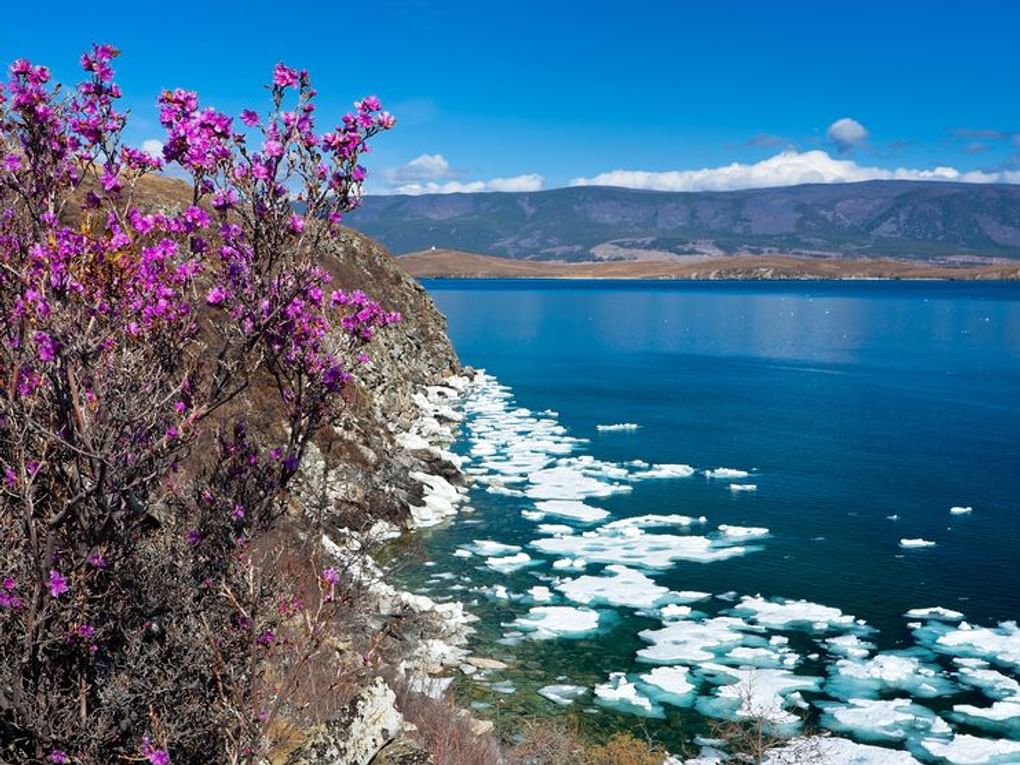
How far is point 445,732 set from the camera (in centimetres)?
1466

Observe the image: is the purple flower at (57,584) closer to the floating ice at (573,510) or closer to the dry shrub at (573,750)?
the dry shrub at (573,750)

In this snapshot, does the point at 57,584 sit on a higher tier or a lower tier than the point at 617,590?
higher

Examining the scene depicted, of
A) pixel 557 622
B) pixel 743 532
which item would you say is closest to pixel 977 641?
pixel 743 532

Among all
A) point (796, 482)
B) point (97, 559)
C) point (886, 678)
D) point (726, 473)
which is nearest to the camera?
point (97, 559)

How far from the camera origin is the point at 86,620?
782 centimetres

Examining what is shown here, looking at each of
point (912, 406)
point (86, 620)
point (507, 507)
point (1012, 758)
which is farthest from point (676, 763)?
point (912, 406)

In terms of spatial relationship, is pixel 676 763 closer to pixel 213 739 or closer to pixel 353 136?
pixel 213 739

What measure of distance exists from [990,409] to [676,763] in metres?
52.3

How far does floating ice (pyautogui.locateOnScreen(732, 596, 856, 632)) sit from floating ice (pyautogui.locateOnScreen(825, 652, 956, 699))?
6.96 ft

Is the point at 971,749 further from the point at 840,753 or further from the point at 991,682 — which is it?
the point at 991,682

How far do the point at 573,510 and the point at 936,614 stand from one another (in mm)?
14836

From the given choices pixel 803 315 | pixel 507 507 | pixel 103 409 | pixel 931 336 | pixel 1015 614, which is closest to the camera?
pixel 103 409

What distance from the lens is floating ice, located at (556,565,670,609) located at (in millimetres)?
26438

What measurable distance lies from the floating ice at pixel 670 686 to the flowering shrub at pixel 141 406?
1456 cm
